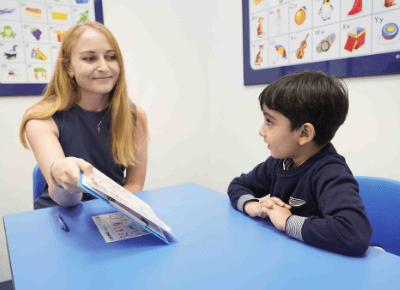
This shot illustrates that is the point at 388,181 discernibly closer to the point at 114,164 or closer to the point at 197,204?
the point at 197,204

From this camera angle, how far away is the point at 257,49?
69.9 inches

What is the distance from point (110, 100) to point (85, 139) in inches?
8.4

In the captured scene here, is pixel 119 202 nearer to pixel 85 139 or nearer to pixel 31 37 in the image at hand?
pixel 85 139

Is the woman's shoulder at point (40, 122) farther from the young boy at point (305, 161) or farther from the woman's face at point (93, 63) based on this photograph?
the young boy at point (305, 161)

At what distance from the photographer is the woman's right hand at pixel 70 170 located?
2.21 feet

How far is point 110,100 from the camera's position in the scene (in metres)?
1.28

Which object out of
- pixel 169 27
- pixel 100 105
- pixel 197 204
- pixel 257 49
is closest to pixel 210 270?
pixel 197 204

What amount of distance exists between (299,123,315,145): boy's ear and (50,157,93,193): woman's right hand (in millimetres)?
532

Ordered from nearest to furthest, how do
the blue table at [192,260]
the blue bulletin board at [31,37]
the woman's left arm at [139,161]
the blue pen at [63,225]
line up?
the blue table at [192,260], the blue pen at [63,225], the woman's left arm at [139,161], the blue bulletin board at [31,37]

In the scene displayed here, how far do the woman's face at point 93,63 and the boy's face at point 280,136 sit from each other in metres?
0.66

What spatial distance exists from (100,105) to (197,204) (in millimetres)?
637

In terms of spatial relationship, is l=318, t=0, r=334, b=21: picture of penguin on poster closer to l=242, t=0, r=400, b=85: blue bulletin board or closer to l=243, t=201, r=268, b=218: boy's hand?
l=242, t=0, r=400, b=85: blue bulletin board

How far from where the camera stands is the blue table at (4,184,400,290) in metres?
0.50

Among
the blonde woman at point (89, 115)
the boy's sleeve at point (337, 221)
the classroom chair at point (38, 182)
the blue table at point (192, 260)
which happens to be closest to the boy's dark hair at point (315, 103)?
the boy's sleeve at point (337, 221)
